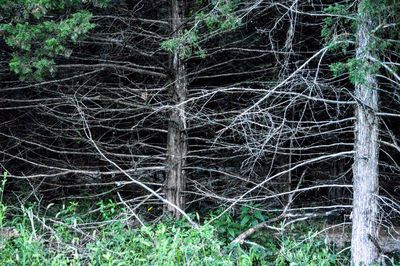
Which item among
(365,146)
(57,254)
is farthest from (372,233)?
(57,254)

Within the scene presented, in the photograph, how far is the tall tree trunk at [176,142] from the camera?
7777 millimetres

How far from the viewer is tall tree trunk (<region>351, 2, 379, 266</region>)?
584cm

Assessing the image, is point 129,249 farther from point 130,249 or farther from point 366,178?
point 366,178

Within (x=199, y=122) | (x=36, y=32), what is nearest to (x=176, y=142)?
(x=199, y=122)

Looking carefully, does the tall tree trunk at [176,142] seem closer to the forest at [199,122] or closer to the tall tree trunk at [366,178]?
the forest at [199,122]

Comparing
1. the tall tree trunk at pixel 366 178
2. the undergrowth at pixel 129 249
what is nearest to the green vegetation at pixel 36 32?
the undergrowth at pixel 129 249

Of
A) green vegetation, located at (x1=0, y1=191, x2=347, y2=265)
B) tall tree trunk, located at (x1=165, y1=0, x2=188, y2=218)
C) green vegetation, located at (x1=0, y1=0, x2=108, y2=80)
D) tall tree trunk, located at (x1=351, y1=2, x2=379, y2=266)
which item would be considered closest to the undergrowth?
green vegetation, located at (x1=0, y1=191, x2=347, y2=265)

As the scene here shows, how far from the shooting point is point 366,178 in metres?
5.90

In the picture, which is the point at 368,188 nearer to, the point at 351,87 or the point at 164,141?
the point at 351,87

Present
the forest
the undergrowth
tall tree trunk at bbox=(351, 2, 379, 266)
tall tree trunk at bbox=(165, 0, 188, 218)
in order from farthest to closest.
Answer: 1. tall tree trunk at bbox=(165, 0, 188, 218)
2. tall tree trunk at bbox=(351, 2, 379, 266)
3. the forest
4. the undergrowth

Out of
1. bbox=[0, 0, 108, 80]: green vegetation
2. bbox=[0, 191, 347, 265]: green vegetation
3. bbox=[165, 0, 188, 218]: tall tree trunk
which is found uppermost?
bbox=[0, 0, 108, 80]: green vegetation

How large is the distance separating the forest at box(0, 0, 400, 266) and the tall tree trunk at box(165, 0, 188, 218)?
0.02 meters

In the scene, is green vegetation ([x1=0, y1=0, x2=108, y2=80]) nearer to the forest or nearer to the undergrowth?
the forest

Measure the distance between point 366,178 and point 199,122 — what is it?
9.32 feet
